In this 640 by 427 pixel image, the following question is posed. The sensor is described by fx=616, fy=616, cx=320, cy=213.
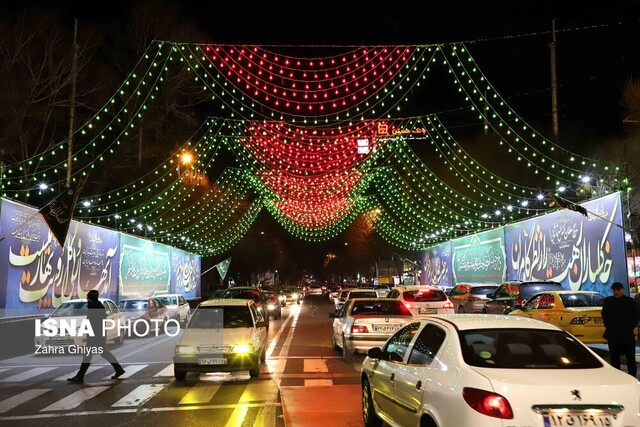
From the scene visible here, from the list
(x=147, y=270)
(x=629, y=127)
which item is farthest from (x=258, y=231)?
(x=629, y=127)

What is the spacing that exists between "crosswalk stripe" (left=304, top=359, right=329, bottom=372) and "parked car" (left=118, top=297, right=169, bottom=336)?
1117cm

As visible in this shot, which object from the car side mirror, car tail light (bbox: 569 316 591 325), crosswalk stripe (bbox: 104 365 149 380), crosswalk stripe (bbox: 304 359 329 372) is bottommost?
crosswalk stripe (bbox: 304 359 329 372)

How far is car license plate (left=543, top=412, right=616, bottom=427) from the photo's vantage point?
4621 millimetres

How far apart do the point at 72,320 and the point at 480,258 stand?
2939cm

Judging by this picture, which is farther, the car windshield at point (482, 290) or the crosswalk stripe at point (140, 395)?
the car windshield at point (482, 290)

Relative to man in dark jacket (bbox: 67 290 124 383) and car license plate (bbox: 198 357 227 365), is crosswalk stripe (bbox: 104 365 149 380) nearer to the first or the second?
man in dark jacket (bbox: 67 290 124 383)

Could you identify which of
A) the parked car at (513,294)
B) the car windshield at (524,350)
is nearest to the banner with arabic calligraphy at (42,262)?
the parked car at (513,294)

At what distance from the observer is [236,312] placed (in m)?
13.1

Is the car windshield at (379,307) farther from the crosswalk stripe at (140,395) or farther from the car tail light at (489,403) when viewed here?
the car tail light at (489,403)

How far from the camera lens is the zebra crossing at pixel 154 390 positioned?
366 inches

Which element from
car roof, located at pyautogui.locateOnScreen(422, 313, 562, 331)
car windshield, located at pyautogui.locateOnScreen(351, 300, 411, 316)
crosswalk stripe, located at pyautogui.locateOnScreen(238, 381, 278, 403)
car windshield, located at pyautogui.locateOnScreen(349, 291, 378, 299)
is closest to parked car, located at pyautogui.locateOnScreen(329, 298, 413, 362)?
car windshield, located at pyautogui.locateOnScreen(351, 300, 411, 316)

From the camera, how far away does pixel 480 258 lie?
41.0 m

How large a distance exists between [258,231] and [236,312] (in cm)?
5956

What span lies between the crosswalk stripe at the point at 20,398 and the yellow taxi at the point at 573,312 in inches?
434
